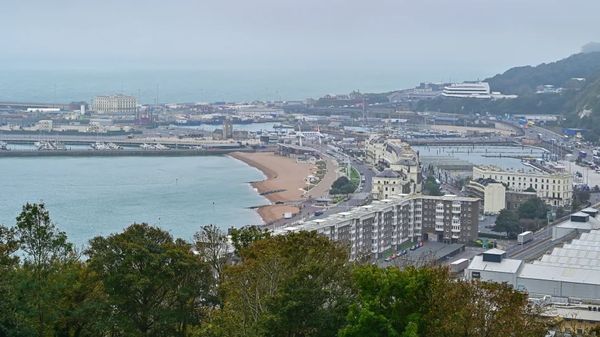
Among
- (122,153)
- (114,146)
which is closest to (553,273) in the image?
(122,153)

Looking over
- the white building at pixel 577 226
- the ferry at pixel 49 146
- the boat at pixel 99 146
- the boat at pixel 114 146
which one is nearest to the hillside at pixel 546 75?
the boat at pixel 114 146

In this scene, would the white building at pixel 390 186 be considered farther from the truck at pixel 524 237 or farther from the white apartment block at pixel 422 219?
the truck at pixel 524 237

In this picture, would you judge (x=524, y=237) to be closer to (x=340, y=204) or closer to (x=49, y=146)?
(x=340, y=204)

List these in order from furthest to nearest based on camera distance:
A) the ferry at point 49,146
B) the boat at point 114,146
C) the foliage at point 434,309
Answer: the boat at point 114,146
the ferry at point 49,146
the foliage at point 434,309

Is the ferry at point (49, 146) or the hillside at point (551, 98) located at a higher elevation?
the hillside at point (551, 98)

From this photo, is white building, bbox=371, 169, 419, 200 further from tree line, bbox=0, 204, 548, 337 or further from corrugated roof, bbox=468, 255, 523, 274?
tree line, bbox=0, 204, 548, 337

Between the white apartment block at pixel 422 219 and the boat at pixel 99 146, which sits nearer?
the white apartment block at pixel 422 219

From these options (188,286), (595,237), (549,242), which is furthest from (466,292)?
(549,242)
